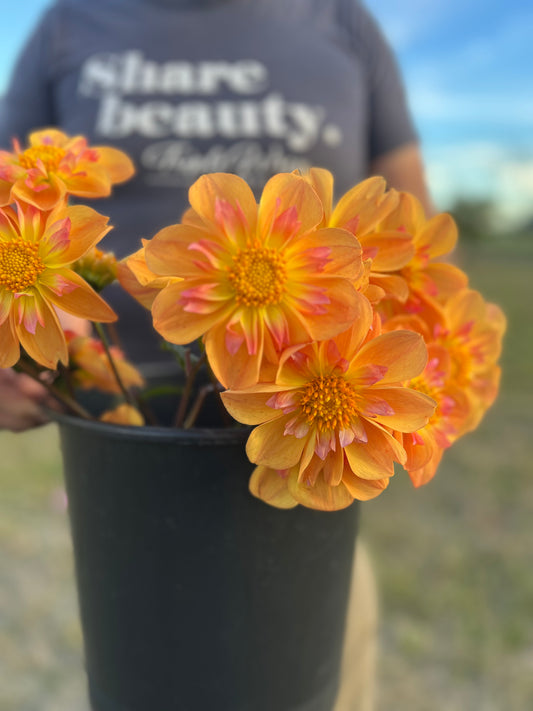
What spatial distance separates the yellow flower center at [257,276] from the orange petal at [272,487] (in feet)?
0.31

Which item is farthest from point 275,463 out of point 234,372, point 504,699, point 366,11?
point 504,699

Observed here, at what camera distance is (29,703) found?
3.72ft

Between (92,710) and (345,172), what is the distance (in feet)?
2.68

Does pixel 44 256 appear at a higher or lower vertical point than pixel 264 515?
higher

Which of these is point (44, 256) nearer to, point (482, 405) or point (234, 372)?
point (234, 372)

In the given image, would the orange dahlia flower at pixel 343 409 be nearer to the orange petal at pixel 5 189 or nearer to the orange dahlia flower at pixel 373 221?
the orange dahlia flower at pixel 373 221

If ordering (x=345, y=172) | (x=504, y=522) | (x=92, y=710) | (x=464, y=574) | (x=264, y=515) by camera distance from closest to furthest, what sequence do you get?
(x=264, y=515) → (x=92, y=710) → (x=345, y=172) → (x=464, y=574) → (x=504, y=522)

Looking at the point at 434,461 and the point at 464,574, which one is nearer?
the point at 434,461

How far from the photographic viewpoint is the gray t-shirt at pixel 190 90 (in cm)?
97

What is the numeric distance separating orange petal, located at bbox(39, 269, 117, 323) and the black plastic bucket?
0.08m

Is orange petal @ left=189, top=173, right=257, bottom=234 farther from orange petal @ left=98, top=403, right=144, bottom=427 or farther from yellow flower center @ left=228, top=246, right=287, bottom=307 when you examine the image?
orange petal @ left=98, top=403, right=144, bottom=427

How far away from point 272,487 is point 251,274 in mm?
115

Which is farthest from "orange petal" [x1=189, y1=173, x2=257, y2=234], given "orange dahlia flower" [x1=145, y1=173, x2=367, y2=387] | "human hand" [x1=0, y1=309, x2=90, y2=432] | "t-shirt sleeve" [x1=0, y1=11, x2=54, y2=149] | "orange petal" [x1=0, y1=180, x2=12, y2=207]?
"t-shirt sleeve" [x1=0, y1=11, x2=54, y2=149]

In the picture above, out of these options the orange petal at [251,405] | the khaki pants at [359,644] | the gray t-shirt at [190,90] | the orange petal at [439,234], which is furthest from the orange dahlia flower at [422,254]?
the gray t-shirt at [190,90]
